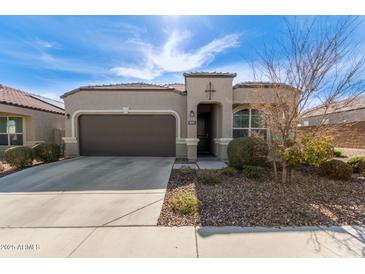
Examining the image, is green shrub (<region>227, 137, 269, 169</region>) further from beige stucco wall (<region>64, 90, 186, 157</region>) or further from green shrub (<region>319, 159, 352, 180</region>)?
beige stucco wall (<region>64, 90, 186, 157</region>)

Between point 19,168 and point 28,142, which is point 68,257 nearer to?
point 19,168

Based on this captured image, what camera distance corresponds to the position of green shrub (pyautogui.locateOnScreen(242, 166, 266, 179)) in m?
5.97

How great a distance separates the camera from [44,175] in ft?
22.1

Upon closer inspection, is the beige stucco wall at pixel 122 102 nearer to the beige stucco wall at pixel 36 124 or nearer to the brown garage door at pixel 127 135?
the brown garage door at pixel 127 135

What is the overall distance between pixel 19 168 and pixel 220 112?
9.30 meters

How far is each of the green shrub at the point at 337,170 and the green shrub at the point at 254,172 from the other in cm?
205

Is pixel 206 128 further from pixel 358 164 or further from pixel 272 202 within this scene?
pixel 272 202

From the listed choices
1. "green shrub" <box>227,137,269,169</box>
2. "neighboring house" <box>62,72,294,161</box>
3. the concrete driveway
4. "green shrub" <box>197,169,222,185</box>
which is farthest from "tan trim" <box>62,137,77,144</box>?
"green shrub" <box>227,137,269,169</box>

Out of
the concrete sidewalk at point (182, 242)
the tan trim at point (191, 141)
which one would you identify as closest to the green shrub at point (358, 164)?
the concrete sidewalk at point (182, 242)

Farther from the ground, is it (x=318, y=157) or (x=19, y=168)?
(x=318, y=157)

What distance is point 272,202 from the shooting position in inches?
173

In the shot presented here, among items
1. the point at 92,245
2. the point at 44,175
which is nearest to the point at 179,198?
the point at 92,245

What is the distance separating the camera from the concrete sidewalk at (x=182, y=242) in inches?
108

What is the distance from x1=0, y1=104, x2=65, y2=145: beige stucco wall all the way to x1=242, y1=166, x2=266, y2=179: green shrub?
43.2 ft
